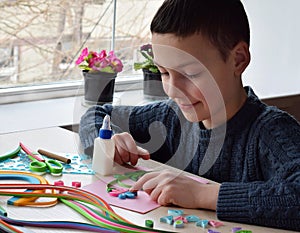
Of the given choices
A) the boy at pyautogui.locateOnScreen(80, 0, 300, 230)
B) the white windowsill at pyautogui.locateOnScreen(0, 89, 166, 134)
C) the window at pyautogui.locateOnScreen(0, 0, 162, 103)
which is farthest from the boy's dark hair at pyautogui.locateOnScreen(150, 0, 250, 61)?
the window at pyautogui.locateOnScreen(0, 0, 162, 103)

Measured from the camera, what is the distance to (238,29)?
1.31m

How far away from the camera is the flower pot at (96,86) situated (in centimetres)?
184

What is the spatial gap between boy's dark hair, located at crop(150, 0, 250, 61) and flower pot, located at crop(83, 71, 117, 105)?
0.60m

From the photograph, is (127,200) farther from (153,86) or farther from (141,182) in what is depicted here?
(153,86)

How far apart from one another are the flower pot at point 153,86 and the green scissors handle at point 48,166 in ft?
2.29

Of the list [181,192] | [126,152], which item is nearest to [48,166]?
[126,152]

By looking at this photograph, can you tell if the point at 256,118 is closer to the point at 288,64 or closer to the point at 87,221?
the point at 87,221

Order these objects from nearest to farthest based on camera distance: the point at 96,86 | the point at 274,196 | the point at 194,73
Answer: the point at 274,196, the point at 194,73, the point at 96,86

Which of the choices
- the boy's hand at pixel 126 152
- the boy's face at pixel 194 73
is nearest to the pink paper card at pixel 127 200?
the boy's hand at pixel 126 152

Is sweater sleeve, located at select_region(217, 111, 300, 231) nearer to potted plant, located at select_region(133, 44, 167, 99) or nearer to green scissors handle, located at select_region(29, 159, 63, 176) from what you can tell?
green scissors handle, located at select_region(29, 159, 63, 176)

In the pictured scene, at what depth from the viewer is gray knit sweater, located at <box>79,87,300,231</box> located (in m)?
1.04

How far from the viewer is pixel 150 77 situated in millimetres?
1990

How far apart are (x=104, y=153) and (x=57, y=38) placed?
100 centimetres

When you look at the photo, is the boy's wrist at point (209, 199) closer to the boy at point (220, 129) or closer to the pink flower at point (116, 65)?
the boy at point (220, 129)
